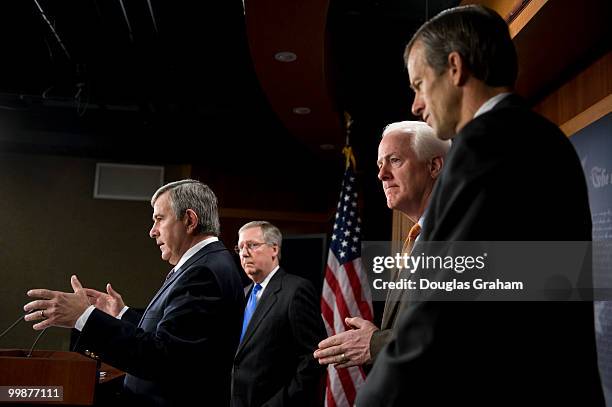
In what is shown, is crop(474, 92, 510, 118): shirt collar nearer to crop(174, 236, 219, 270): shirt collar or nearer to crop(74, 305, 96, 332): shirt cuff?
crop(74, 305, 96, 332): shirt cuff

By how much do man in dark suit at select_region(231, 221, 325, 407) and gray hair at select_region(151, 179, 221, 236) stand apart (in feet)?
2.79

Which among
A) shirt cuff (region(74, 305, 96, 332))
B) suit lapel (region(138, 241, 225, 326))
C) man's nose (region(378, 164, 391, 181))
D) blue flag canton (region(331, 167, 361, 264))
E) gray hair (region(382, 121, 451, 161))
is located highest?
blue flag canton (region(331, 167, 361, 264))

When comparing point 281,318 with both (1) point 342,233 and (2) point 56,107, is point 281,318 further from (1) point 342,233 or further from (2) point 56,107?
(2) point 56,107

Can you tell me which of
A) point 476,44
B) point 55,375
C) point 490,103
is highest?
point 476,44

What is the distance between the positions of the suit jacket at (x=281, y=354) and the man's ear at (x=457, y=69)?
2.08 metres

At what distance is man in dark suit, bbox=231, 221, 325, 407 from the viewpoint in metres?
2.91

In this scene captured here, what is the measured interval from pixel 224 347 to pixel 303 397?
35.5 inches

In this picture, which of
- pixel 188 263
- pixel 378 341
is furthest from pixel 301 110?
pixel 378 341

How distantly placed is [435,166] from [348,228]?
3.08 meters

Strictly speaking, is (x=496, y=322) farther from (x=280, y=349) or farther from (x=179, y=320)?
(x=280, y=349)

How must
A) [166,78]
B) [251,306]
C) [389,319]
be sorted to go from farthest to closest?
[166,78] < [251,306] < [389,319]

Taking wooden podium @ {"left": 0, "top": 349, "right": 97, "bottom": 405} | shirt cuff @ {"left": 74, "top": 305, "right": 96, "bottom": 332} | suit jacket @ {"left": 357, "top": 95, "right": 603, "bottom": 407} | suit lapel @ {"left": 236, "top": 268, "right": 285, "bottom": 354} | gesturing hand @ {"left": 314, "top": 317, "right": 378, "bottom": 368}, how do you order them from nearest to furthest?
suit jacket @ {"left": 357, "top": 95, "right": 603, "bottom": 407}
gesturing hand @ {"left": 314, "top": 317, "right": 378, "bottom": 368}
shirt cuff @ {"left": 74, "top": 305, "right": 96, "bottom": 332}
wooden podium @ {"left": 0, "top": 349, "right": 97, "bottom": 405}
suit lapel @ {"left": 236, "top": 268, "right": 285, "bottom": 354}

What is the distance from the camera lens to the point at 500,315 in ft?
2.82

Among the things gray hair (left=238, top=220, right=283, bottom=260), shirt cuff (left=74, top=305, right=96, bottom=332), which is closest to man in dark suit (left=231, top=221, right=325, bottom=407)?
gray hair (left=238, top=220, right=283, bottom=260)
